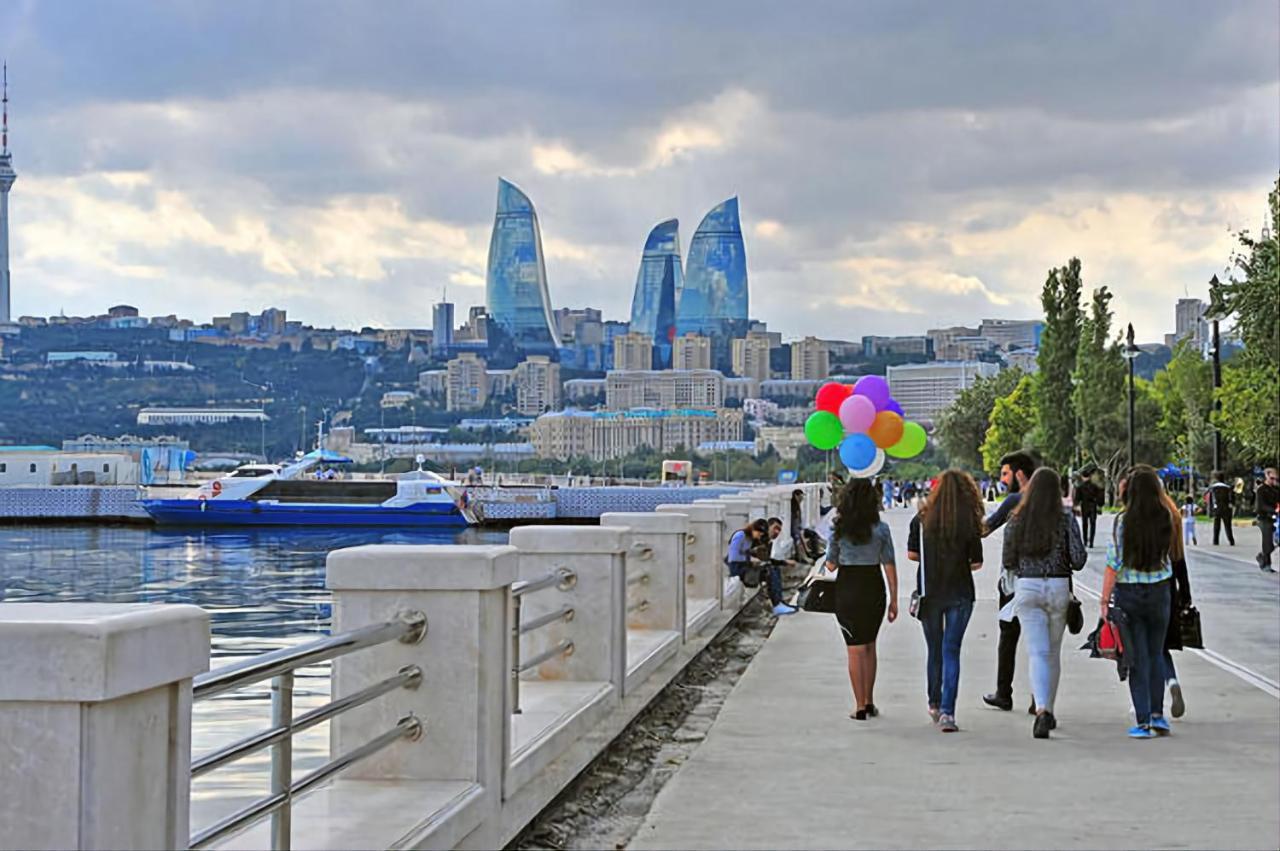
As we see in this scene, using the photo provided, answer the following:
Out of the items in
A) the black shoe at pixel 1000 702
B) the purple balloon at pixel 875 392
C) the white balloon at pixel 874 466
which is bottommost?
the black shoe at pixel 1000 702

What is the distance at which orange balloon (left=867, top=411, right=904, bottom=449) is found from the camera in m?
40.9

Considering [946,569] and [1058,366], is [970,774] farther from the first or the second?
[1058,366]

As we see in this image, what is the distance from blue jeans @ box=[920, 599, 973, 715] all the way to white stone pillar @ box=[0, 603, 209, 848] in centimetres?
775

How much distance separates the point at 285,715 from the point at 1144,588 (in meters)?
7.00

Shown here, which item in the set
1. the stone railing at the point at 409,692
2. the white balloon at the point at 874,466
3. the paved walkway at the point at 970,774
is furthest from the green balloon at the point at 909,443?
the paved walkway at the point at 970,774

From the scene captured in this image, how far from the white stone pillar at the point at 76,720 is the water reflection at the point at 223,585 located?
4.92 metres

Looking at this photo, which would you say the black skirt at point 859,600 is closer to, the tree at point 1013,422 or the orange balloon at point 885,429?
the orange balloon at point 885,429

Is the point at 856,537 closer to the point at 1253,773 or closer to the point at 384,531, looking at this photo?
the point at 1253,773

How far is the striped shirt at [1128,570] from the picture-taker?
422 inches

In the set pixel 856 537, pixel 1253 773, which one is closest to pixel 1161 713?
pixel 1253 773

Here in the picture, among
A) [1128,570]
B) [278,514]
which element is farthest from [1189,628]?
[278,514]

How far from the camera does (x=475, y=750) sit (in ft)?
22.1

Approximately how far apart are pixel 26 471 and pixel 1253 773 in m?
142

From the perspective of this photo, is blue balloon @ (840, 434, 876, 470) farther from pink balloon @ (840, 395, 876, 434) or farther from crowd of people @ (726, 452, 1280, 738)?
crowd of people @ (726, 452, 1280, 738)
